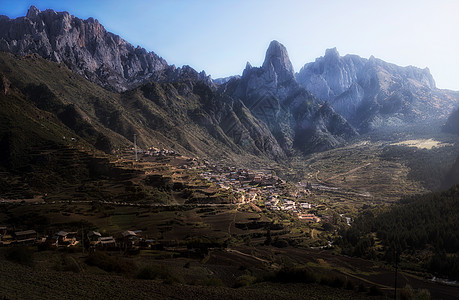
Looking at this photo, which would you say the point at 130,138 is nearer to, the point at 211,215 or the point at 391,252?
the point at 211,215

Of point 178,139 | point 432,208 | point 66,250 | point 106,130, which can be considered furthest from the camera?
point 178,139

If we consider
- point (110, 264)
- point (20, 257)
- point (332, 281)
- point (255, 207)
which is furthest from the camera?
point (255, 207)

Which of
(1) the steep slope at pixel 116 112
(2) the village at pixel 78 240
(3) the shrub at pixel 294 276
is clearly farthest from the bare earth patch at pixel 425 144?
(2) the village at pixel 78 240

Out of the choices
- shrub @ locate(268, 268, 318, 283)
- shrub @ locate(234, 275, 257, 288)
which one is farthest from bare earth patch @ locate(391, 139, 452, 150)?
shrub @ locate(234, 275, 257, 288)

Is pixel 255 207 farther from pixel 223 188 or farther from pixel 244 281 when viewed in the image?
pixel 244 281

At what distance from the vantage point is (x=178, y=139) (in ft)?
513

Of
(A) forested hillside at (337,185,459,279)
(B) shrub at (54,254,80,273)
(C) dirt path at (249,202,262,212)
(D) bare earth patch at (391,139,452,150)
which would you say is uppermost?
(D) bare earth patch at (391,139,452,150)

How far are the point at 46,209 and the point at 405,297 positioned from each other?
177 ft

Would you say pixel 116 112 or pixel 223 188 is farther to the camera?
pixel 116 112

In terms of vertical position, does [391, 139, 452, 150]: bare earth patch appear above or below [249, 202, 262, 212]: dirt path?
above

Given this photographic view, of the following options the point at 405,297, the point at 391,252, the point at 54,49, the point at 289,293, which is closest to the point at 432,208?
the point at 391,252

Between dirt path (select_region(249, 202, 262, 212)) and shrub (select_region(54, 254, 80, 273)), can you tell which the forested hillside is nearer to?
dirt path (select_region(249, 202, 262, 212))

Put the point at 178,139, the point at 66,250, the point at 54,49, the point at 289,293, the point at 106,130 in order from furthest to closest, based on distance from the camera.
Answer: the point at 54,49 → the point at 178,139 → the point at 106,130 → the point at 66,250 → the point at 289,293

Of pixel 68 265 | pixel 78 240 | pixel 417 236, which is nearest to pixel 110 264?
pixel 68 265
